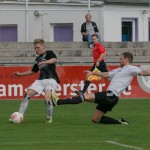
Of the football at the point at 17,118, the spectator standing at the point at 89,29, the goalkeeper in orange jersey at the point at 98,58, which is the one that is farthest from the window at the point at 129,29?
the football at the point at 17,118

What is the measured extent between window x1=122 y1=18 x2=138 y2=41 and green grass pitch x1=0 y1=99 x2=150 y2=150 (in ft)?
51.0

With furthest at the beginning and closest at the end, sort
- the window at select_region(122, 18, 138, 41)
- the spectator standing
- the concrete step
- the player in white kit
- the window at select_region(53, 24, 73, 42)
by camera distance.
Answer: the window at select_region(122, 18, 138, 41), the window at select_region(53, 24, 73, 42), the concrete step, the spectator standing, the player in white kit

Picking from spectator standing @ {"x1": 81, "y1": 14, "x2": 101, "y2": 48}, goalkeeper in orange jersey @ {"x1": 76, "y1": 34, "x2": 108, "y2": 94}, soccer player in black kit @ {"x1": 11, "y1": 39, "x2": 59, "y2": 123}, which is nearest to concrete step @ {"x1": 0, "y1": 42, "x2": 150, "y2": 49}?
spectator standing @ {"x1": 81, "y1": 14, "x2": 101, "y2": 48}

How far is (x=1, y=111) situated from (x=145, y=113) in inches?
158

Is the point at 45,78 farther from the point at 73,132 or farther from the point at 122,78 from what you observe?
the point at 73,132

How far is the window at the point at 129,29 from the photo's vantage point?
38.9m

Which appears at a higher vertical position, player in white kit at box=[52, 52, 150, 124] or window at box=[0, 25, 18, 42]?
window at box=[0, 25, 18, 42]

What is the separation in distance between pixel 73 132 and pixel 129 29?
23.5 meters

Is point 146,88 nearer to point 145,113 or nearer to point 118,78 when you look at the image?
point 145,113

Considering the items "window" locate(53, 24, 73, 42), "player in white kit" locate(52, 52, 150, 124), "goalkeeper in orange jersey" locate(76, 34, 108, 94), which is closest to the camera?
"player in white kit" locate(52, 52, 150, 124)

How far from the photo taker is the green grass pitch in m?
14.3

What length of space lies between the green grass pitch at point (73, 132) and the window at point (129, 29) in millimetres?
15534

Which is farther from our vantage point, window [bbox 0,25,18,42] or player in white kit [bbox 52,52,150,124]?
window [bbox 0,25,18,42]

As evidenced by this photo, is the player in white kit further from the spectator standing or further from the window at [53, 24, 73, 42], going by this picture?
the window at [53, 24, 73, 42]
